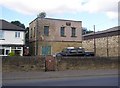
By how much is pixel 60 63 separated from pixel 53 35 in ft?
79.3

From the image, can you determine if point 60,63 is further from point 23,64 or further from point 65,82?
point 65,82

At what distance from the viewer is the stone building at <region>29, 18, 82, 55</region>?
51719 millimetres

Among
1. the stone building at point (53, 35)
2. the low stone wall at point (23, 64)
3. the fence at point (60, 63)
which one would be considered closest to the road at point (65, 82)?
the low stone wall at point (23, 64)

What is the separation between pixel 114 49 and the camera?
47.5 meters

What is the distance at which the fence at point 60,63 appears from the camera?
2705 cm

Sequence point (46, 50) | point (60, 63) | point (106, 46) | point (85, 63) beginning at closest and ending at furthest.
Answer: point (60, 63) < point (85, 63) < point (106, 46) < point (46, 50)

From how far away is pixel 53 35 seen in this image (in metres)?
52.7

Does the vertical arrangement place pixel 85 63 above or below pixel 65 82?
above

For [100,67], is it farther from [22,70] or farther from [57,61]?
[22,70]

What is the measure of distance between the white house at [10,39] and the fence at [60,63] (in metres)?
22.5

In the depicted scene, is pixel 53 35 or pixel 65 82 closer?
pixel 65 82

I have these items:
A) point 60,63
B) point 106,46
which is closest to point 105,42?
point 106,46

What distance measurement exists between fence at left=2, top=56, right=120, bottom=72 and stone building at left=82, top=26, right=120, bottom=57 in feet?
49.3

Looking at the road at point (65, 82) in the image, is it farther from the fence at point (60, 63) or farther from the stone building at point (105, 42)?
the stone building at point (105, 42)
